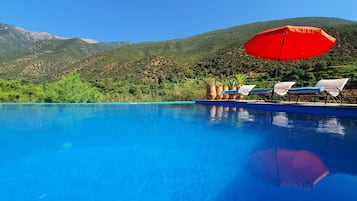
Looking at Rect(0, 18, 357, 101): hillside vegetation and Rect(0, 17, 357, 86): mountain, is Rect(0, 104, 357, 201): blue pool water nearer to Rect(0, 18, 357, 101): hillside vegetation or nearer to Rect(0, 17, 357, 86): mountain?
Rect(0, 18, 357, 101): hillside vegetation

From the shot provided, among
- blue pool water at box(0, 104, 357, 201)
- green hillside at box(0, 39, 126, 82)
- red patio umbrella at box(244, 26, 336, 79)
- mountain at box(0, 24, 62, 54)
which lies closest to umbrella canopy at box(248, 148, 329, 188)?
blue pool water at box(0, 104, 357, 201)

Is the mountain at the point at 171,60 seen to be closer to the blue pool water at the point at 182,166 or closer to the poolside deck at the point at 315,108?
the poolside deck at the point at 315,108

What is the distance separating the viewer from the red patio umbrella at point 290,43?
630 centimetres

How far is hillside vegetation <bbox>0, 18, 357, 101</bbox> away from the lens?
1746 cm

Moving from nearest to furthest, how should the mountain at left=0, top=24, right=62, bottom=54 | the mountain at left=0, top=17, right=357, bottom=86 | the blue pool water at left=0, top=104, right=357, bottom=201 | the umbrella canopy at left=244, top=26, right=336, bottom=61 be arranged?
the blue pool water at left=0, top=104, right=357, bottom=201 < the umbrella canopy at left=244, top=26, right=336, bottom=61 < the mountain at left=0, top=17, right=357, bottom=86 < the mountain at left=0, top=24, right=62, bottom=54

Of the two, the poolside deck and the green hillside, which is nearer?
the poolside deck

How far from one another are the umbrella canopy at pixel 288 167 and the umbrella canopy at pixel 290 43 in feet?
14.6

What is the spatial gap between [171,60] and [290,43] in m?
30.0

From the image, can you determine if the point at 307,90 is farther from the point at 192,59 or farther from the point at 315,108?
the point at 192,59

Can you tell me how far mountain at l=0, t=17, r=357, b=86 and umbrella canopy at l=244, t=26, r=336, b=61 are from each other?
46.6ft

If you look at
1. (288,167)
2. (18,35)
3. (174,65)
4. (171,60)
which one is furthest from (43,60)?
(18,35)

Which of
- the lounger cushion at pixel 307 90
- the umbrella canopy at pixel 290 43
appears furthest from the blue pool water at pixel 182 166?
the umbrella canopy at pixel 290 43

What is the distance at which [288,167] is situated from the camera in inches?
99.5

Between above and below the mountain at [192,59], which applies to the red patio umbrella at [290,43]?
below
